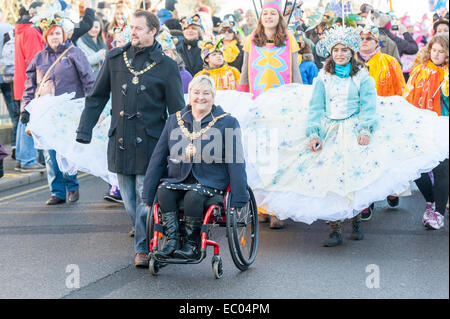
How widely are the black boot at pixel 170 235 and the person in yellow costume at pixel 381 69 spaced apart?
379 centimetres

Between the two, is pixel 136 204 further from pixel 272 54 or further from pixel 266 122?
pixel 272 54

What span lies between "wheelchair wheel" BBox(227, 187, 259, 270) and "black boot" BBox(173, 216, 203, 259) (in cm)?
28

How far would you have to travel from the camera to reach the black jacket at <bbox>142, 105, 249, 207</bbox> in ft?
19.8

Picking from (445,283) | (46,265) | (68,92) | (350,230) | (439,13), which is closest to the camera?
(445,283)

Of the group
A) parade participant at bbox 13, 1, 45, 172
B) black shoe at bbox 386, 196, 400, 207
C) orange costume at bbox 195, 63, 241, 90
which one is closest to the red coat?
parade participant at bbox 13, 1, 45, 172

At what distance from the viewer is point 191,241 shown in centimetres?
602

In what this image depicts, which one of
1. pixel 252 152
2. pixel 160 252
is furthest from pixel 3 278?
pixel 252 152

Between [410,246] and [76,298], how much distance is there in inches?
121

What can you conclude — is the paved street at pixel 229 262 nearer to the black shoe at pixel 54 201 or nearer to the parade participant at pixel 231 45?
the black shoe at pixel 54 201

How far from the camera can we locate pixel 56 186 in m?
9.25

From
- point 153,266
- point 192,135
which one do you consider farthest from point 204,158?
point 153,266

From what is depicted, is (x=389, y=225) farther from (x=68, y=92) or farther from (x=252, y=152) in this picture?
(x=68, y=92)

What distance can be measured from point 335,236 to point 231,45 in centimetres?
553

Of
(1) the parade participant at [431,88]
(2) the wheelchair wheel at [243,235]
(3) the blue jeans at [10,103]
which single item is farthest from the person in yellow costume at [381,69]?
(3) the blue jeans at [10,103]
